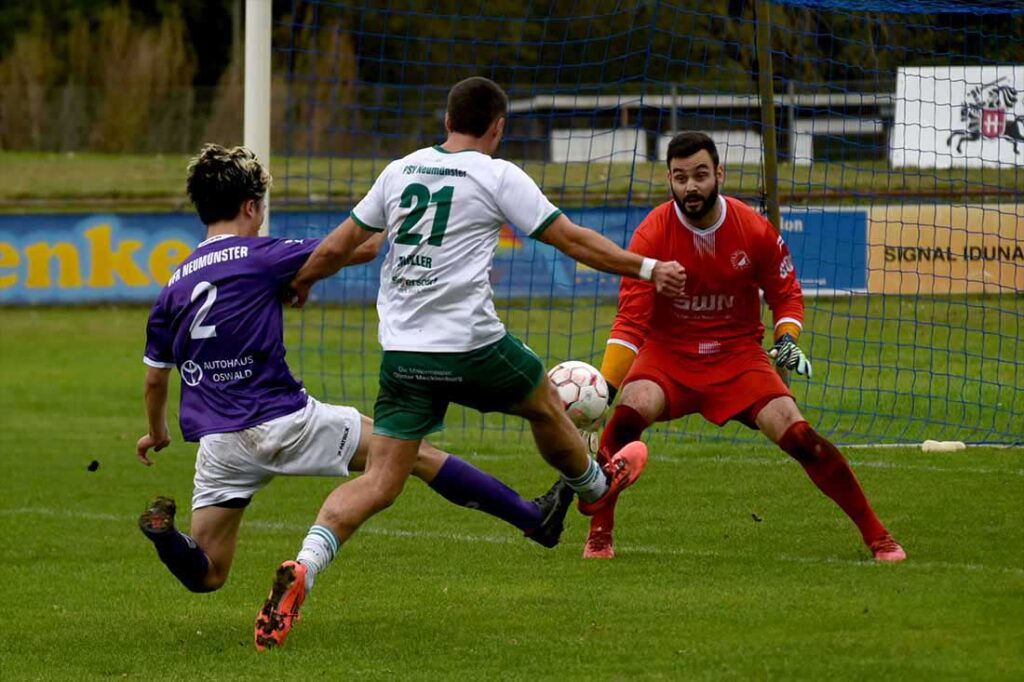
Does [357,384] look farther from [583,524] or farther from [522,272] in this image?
[583,524]

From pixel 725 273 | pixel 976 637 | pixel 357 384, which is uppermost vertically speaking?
pixel 725 273

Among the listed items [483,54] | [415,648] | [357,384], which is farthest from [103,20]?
[415,648]

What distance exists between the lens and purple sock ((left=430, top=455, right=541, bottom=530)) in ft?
22.6

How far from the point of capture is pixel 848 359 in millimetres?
13977

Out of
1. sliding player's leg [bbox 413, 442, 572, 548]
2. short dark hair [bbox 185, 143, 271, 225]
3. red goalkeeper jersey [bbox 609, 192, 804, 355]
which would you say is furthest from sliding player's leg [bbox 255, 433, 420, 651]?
red goalkeeper jersey [bbox 609, 192, 804, 355]

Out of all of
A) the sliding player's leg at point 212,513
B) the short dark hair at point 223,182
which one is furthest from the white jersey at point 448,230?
the sliding player's leg at point 212,513

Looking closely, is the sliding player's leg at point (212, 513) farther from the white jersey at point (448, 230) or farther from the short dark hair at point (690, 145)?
the short dark hair at point (690, 145)

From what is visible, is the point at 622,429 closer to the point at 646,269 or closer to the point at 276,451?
the point at 646,269

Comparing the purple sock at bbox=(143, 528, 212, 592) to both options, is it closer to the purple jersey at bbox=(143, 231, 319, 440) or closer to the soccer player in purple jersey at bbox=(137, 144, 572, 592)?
the soccer player in purple jersey at bbox=(137, 144, 572, 592)

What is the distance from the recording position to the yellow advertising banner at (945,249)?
1237 cm

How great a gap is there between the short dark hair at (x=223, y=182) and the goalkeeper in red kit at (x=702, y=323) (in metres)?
2.06

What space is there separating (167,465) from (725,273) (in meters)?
5.93

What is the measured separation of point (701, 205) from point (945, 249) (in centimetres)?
566

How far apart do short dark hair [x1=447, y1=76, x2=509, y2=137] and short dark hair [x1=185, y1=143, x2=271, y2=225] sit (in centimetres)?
86
